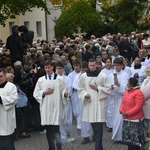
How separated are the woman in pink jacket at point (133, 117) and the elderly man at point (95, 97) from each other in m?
0.78

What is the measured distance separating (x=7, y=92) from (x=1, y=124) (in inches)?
23.1

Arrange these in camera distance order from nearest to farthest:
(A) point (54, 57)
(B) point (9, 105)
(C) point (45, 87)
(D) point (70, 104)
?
1. (B) point (9, 105)
2. (C) point (45, 87)
3. (D) point (70, 104)
4. (A) point (54, 57)

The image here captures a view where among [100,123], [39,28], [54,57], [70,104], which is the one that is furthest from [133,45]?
[39,28]

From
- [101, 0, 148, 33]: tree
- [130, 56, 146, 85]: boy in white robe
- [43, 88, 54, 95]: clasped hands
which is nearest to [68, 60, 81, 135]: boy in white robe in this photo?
[130, 56, 146, 85]: boy in white robe

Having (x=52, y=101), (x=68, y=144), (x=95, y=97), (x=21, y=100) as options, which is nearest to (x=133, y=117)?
(x=95, y=97)

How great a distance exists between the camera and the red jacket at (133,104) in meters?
9.64

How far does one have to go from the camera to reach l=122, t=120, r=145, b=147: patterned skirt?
31.9ft

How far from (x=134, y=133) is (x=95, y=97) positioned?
125 cm

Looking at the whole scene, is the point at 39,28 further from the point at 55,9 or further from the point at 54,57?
the point at 54,57

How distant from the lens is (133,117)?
9758 mm

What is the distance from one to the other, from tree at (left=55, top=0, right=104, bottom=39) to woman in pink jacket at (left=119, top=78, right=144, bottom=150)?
87.7ft

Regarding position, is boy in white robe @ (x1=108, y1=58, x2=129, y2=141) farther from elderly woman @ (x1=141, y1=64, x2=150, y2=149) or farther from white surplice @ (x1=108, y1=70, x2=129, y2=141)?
elderly woman @ (x1=141, y1=64, x2=150, y2=149)

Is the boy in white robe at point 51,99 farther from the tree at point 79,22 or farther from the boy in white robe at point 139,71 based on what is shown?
the tree at point 79,22

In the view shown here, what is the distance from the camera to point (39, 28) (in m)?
50.4
